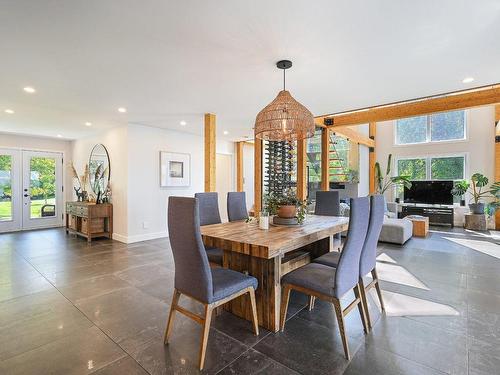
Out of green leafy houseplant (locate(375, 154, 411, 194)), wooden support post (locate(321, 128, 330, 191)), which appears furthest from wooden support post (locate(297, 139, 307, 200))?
green leafy houseplant (locate(375, 154, 411, 194))

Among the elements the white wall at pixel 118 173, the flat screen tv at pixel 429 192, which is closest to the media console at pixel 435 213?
the flat screen tv at pixel 429 192

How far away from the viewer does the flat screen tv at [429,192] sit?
7468 millimetres

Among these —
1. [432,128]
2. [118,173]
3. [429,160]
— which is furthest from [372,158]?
[118,173]

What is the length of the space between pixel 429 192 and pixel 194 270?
823 cm

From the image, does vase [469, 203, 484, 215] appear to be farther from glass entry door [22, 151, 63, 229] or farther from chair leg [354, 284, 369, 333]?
glass entry door [22, 151, 63, 229]

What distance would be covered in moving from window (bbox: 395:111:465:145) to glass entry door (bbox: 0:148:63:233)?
1003 cm

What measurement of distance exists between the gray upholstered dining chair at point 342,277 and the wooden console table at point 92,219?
484cm

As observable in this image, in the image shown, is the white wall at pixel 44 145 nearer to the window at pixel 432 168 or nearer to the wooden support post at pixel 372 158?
the wooden support post at pixel 372 158

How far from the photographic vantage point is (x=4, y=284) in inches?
124

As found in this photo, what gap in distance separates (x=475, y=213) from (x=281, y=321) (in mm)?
7337

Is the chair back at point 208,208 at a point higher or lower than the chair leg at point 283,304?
higher

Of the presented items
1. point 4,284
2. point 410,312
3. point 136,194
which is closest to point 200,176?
point 136,194

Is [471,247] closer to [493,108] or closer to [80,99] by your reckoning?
[493,108]

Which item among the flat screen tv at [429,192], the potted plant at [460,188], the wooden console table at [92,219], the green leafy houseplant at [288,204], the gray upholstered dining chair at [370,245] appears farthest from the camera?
the flat screen tv at [429,192]
